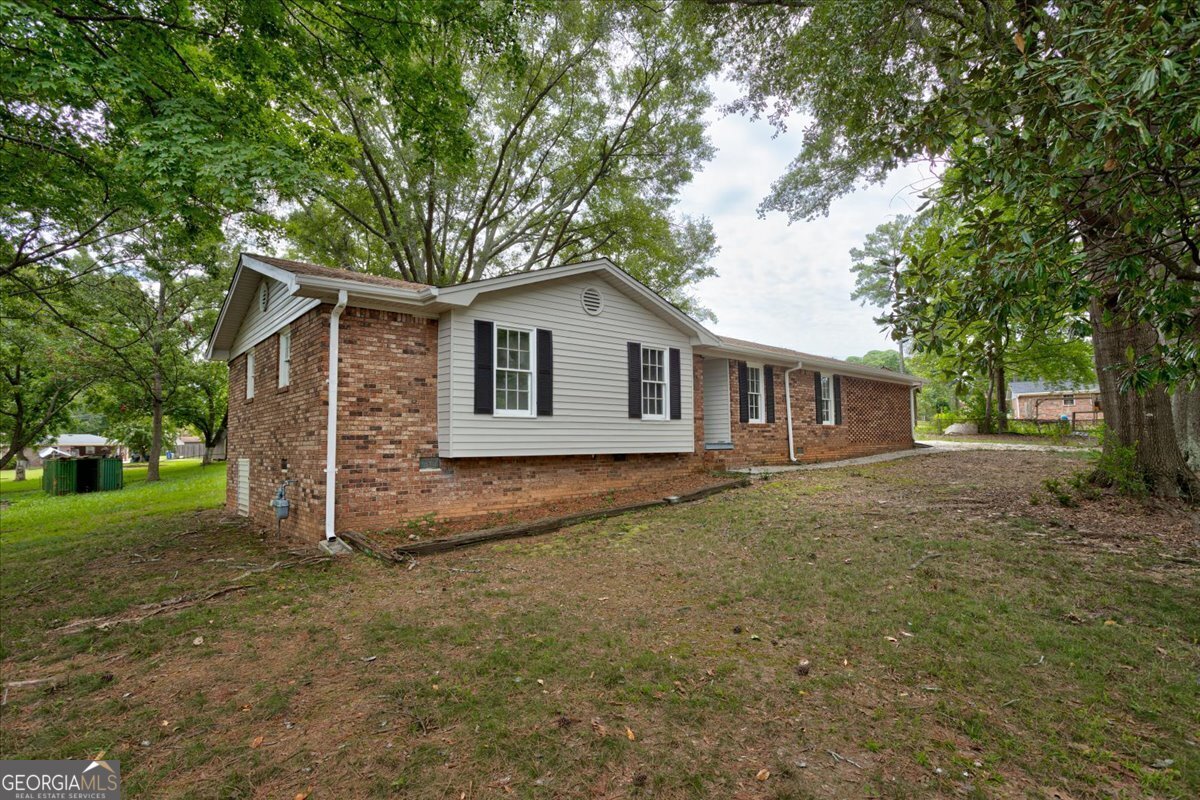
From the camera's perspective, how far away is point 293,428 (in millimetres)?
7742

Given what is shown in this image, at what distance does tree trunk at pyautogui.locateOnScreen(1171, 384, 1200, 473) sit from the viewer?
24.9 ft

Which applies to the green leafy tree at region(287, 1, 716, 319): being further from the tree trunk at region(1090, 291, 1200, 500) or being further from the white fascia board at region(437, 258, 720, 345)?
the tree trunk at region(1090, 291, 1200, 500)

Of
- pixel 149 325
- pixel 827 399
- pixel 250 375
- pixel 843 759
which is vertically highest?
pixel 149 325

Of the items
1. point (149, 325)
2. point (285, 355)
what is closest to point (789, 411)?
point (285, 355)

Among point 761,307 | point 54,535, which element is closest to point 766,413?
point 54,535

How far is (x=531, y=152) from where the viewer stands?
18031 mm

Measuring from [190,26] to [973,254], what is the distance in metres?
8.32

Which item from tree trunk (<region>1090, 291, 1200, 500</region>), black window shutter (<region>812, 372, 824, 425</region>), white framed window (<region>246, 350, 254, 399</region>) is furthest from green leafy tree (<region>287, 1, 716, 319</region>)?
tree trunk (<region>1090, 291, 1200, 500</region>)

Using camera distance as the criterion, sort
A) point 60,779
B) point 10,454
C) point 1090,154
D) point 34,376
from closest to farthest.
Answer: point 60,779 < point 1090,154 < point 10,454 < point 34,376

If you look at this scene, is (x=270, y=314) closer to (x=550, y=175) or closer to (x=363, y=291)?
(x=363, y=291)

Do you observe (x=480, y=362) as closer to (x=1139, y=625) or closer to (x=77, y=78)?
(x=77, y=78)

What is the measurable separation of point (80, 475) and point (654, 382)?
20742mm

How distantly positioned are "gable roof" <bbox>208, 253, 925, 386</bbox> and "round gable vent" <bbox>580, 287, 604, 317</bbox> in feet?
1.10

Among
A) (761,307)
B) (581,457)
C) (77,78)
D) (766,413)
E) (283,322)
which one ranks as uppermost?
(761,307)
